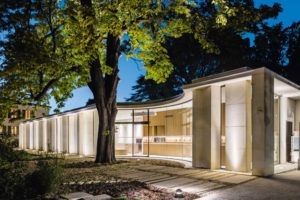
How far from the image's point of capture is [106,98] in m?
16.2

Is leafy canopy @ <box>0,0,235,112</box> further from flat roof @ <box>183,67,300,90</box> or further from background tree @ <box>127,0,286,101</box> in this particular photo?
background tree @ <box>127,0,286,101</box>

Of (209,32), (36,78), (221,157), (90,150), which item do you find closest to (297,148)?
(221,157)

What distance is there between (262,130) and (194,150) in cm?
363

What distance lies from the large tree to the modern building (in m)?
2.49

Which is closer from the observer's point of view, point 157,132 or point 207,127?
point 207,127

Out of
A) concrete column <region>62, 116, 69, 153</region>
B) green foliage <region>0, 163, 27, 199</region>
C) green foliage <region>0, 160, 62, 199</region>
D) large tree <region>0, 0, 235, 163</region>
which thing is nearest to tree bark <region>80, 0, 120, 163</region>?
large tree <region>0, 0, 235, 163</region>

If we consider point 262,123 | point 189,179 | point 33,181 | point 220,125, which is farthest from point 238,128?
point 33,181

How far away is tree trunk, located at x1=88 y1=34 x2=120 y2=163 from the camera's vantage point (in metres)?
15.8

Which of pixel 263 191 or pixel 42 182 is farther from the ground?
pixel 42 182

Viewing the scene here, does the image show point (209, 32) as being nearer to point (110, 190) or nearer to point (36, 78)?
point (36, 78)

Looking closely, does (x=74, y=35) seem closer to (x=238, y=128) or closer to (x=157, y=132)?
(x=238, y=128)

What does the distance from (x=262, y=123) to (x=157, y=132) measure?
11501 mm

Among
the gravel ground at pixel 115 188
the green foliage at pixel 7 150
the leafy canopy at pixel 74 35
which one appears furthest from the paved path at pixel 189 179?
the leafy canopy at pixel 74 35

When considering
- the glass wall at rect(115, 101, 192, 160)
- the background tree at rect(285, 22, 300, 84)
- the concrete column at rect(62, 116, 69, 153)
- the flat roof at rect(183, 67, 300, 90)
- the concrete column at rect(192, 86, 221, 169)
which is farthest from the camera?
the background tree at rect(285, 22, 300, 84)
